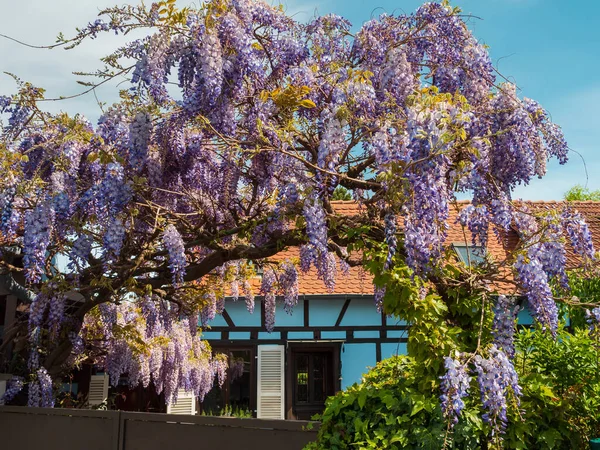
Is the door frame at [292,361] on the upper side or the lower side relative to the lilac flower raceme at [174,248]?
lower

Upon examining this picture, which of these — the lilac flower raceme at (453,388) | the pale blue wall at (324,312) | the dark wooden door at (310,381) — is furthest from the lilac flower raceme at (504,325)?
the dark wooden door at (310,381)

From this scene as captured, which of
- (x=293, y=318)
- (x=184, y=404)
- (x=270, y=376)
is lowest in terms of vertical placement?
(x=184, y=404)

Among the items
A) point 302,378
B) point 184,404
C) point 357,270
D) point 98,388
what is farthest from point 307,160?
point 98,388

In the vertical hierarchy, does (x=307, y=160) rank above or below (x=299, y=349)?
above

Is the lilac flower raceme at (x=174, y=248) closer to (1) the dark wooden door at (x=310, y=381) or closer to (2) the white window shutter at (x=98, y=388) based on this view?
(1) the dark wooden door at (x=310, y=381)

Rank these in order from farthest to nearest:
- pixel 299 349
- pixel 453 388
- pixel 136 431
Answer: pixel 299 349
pixel 136 431
pixel 453 388

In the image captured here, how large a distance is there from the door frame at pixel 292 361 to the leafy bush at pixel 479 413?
7.36m

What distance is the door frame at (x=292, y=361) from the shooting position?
39.1 feet

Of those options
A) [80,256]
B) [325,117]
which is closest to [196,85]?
[325,117]

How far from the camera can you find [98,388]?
12688 millimetres

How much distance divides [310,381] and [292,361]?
546 mm

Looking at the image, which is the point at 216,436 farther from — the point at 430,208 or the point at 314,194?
the point at 430,208

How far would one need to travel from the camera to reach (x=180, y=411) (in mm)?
12641

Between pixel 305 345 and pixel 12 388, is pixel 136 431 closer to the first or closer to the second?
pixel 12 388
